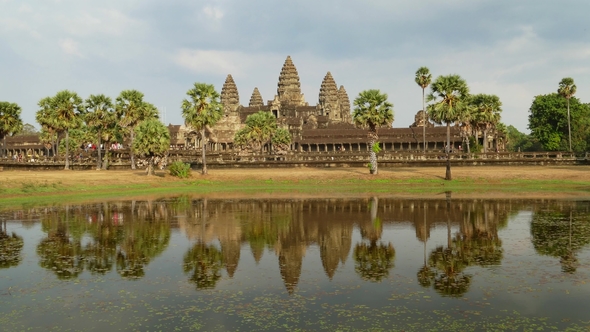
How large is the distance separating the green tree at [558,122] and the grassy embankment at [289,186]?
42448 mm

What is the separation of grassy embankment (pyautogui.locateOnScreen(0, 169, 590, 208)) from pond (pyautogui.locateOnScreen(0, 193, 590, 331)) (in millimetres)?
10944

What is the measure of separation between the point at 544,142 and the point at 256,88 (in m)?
94.4

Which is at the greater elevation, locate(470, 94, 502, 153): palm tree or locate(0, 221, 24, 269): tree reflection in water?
locate(470, 94, 502, 153): palm tree

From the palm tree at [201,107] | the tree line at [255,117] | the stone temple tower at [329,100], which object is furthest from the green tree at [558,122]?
the stone temple tower at [329,100]

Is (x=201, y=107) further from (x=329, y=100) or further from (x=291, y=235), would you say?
(x=329, y=100)

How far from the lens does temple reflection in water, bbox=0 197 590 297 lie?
17.2 m

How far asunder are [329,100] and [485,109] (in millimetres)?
86201

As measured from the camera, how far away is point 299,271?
16656mm

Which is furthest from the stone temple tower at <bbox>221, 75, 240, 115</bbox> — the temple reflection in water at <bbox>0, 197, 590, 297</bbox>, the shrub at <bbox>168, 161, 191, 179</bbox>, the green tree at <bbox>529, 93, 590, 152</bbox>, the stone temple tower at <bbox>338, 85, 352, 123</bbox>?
the temple reflection in water at <bbox>0, 197, 590, 297</bbox>

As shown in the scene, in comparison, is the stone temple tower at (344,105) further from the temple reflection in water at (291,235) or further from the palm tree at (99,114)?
the temple reflection in water at (291,235)

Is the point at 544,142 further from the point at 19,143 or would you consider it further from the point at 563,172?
the point at 19,143

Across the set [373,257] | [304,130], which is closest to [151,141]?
[373,257]

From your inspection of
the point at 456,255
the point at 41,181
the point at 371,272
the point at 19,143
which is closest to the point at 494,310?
the point at 371,272

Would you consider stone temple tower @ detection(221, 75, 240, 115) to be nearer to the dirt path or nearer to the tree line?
the tree line
